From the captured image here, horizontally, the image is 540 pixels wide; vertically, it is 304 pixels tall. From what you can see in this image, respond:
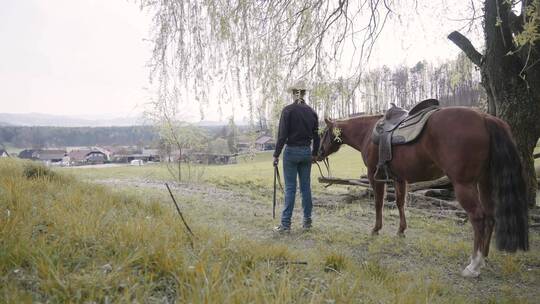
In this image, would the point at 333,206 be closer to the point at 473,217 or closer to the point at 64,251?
the point at 473,217

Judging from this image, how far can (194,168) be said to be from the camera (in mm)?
22703

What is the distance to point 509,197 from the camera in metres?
4.07

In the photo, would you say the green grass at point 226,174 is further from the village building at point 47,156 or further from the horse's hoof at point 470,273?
the horse's hoof at point 470,273

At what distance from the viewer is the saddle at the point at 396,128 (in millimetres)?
4895

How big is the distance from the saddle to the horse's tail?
93 cm

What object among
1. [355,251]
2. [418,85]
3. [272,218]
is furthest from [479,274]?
[418,85]

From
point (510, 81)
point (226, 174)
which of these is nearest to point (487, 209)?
point (510, 81)

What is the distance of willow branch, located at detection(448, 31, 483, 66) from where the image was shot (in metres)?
6.44

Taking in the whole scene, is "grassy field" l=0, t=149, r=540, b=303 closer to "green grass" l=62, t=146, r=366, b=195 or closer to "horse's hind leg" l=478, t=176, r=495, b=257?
"horse's hind leg" l=478, t=176, r=495, b=257

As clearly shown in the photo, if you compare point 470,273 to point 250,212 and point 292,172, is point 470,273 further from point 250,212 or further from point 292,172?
point 250,212

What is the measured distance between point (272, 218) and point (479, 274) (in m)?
3.87

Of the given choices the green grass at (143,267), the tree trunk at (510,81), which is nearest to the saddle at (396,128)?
the tree trunk at (510,81)

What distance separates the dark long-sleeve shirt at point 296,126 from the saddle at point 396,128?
1051mm

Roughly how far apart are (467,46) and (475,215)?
3.64m
